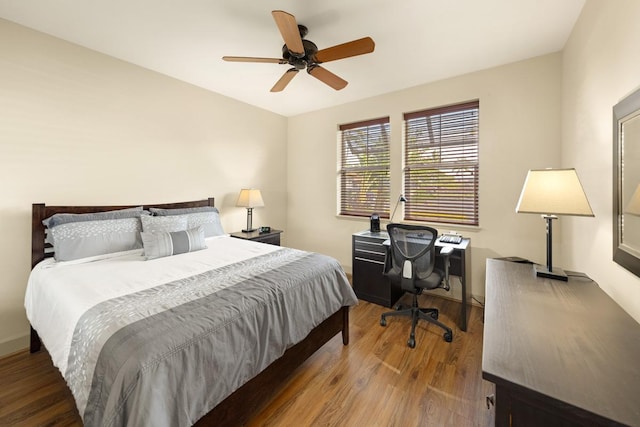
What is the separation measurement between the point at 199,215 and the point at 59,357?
1.84m

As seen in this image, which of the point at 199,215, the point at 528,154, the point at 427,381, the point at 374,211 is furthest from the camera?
the point at 374,211

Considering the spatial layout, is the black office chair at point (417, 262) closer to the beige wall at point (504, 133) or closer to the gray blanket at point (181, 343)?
the beige wall at point (504, 133)

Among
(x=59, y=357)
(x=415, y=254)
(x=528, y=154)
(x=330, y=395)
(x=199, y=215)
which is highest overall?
(x=528, y=154)

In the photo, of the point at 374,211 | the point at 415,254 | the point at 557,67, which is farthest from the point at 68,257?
the point at 557,67

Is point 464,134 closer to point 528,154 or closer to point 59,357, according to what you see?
point 528,154

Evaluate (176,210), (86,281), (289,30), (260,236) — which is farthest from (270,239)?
(289,30)

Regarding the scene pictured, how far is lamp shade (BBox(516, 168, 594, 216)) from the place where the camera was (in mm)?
1477

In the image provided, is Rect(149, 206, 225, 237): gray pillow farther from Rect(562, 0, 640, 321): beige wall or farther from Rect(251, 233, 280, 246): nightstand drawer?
Rect(562, 0, 640, 321): beige wall

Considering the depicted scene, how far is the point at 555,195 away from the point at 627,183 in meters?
0.28

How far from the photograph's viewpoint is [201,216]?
9.97 feet

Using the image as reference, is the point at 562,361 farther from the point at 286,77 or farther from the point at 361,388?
the point at 286,77

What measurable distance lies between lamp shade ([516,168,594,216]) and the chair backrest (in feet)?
2.56

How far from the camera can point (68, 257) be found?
82.7 inches

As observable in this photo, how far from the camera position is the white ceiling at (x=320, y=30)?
1.95 m
